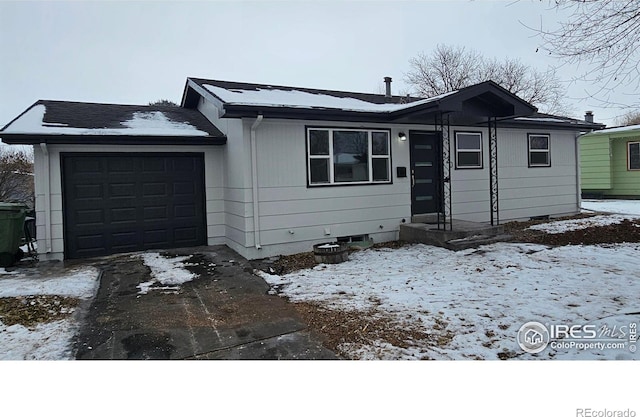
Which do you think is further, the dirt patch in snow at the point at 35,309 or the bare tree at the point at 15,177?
the bare tree at the point at 15,177

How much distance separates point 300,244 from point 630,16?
5.63 meters

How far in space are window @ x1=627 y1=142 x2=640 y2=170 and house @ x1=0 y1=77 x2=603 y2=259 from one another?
11.1 m

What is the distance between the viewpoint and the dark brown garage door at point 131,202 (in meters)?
7.00

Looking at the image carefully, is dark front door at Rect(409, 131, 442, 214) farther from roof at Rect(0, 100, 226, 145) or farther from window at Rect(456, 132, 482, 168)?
roof at Rect(0, 100, 226, 145)

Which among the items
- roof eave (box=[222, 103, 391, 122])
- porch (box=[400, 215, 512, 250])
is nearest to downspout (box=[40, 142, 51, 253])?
roof eave (box=[222, 103, 391, 122])

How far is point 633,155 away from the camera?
15727 millimetres

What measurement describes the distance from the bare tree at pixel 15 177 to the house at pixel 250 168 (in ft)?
14.6

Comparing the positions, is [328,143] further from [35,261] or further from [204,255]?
[35,261]

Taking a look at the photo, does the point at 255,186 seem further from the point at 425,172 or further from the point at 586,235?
the point at 586,235

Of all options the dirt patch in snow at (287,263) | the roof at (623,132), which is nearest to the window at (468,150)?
the dirt patch in snow at (287,263)

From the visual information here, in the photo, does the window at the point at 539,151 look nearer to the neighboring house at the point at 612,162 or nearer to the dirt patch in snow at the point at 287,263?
the dirt patch in snow at the point at 287,263

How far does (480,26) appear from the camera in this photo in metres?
6.23

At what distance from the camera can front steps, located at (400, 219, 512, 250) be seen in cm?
682

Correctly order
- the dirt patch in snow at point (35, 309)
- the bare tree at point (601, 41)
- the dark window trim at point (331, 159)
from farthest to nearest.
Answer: the dark window trim at point (331, 159) → the bare tree at point (601, 41) → the dirt patch in snow at point (35, 309)
